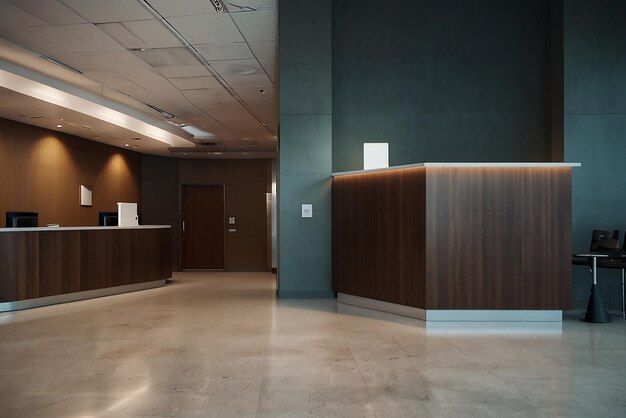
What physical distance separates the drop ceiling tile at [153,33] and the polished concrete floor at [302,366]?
3647 millimetres

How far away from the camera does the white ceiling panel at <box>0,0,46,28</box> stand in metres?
6.18

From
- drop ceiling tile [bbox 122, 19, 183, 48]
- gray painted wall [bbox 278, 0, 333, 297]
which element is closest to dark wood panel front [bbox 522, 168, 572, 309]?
gray painted wall [bbox 278, 0, 333, 297]

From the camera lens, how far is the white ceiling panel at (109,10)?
20.2 ft

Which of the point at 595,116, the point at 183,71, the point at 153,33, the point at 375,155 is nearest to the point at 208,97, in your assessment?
the point at 183,71

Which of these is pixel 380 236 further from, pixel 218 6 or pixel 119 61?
pixel 119 61

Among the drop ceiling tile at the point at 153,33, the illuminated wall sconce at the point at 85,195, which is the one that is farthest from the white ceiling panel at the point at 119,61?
the illuminated wall sconce at the point at 85,195

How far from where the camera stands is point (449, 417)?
3.05m

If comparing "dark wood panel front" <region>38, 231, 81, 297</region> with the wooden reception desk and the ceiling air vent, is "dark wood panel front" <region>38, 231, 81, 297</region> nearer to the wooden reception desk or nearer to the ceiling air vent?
the ceiling air vent

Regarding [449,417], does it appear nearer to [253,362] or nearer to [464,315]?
[253,362]

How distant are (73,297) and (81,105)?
3.57 m

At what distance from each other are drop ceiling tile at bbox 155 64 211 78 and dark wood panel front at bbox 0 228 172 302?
2.74 m

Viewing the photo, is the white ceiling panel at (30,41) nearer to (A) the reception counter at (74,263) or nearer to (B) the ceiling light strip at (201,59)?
(B) the ceiling light strip at (201,59)

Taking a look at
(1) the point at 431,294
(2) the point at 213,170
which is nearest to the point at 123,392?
(1) the point at 431,294

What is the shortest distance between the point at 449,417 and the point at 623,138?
18.7 feet
